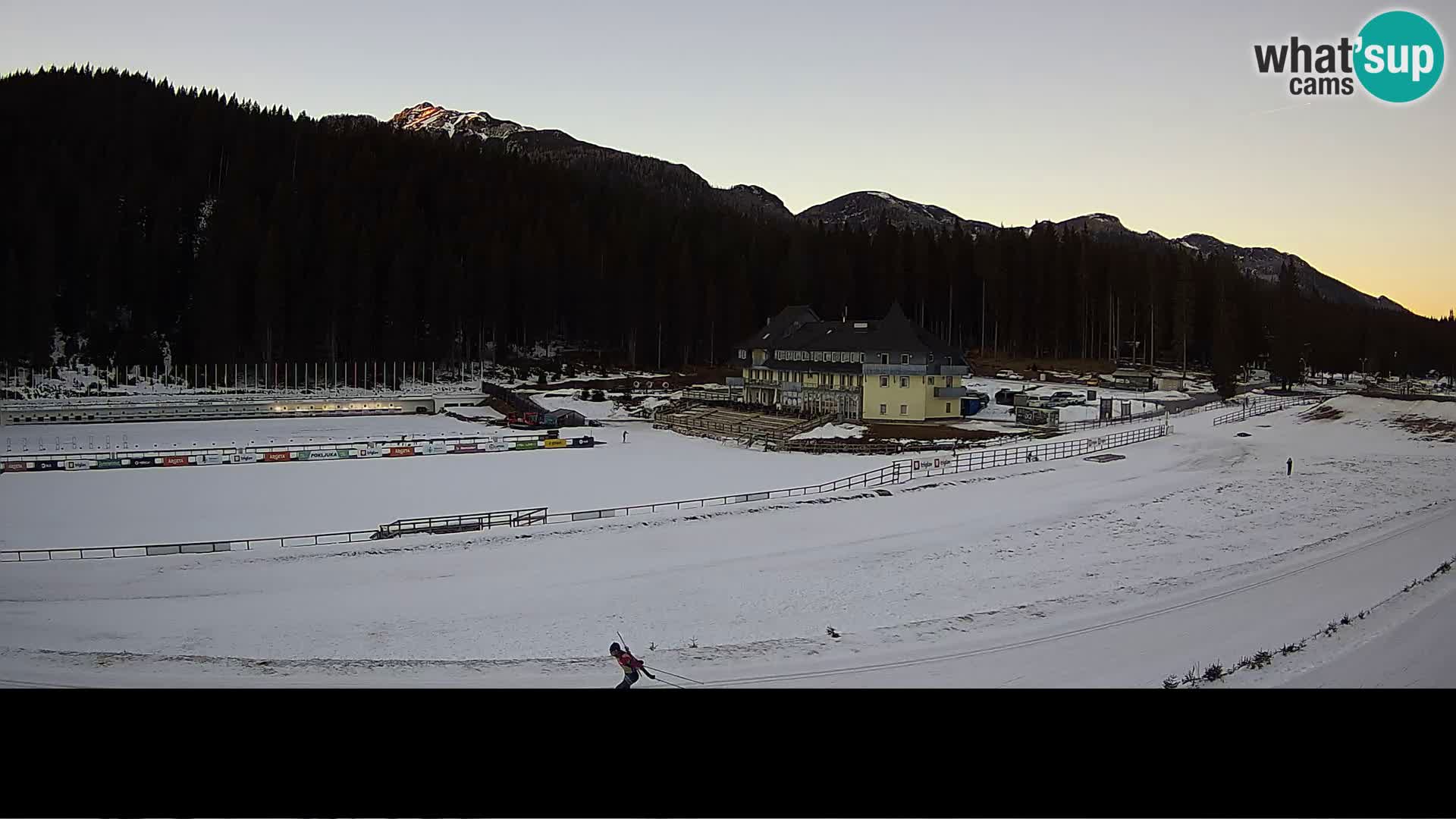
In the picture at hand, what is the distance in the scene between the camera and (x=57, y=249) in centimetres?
4216

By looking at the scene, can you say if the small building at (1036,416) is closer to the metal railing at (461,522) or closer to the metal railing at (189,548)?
the metal railing at (461,522)

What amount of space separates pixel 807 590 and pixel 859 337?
22.2m

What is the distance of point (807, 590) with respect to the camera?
37.4 feet

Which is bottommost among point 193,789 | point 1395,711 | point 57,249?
point 193,789

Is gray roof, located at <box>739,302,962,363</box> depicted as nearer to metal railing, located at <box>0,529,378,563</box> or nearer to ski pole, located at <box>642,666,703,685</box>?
metal railing, located at <box>0,529,378,563</box>

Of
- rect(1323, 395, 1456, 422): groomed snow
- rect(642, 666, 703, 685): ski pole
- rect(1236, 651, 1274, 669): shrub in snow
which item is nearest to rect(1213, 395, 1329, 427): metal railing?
rect(1323, 395, 1456, 422): groomed snow

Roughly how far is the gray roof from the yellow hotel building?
0.04m

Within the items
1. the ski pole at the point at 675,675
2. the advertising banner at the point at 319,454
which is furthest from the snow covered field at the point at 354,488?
the ski pole at the point at 675,675

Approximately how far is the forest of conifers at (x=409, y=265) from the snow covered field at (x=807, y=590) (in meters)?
24.4

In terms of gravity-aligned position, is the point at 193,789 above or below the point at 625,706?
below

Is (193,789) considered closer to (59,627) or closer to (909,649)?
(909,649)

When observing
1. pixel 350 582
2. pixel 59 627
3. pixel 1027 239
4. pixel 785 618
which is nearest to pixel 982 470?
pixel 785 618

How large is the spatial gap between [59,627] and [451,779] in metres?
9.27

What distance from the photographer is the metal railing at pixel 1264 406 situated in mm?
25844
